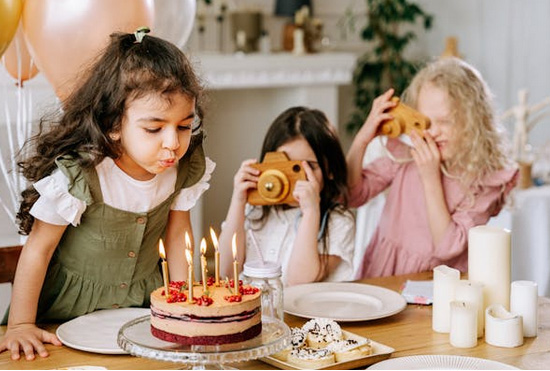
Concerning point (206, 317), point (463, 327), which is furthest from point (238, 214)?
point (206, 317)

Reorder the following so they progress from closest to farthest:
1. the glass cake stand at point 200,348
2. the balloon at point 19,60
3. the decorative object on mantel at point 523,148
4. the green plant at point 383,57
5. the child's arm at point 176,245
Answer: the glass cake stand at point 200,348
the child's arm at point 176,245
the balloon at point 19,60
the decorative object on mantel at point 523,148
the green plant at point 383,57

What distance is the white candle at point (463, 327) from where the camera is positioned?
160 centimetres

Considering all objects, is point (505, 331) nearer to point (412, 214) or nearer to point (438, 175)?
point (438, 175)

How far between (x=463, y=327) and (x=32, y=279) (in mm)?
780

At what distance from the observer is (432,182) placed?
2.42m

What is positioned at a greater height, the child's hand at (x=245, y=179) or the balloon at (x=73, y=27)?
the balloon at (x=73, y=27)

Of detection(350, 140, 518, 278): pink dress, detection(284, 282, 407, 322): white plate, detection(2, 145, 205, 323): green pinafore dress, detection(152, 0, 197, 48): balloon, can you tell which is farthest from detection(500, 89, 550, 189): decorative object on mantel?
detection(2, 145, 205, 323): green pinafore dress

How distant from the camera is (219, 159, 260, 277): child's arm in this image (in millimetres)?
2266

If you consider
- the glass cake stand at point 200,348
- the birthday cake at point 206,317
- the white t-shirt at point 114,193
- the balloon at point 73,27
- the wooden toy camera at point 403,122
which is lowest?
the glass cake stand at point 200,348

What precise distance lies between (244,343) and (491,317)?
497 millimetres

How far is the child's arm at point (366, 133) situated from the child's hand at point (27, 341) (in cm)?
112

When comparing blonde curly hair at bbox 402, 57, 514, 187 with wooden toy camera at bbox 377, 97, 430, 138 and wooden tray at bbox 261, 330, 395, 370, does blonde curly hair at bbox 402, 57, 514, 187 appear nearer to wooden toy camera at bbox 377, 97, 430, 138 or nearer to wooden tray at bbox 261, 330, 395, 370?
wooden toy camera at bbox 377, 97, 430, 138

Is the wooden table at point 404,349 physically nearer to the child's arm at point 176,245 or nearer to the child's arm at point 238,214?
the child's arm at point 176,245

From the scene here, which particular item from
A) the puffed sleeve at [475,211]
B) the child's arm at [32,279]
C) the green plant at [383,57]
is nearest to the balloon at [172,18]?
the child's arm at [32,279]
